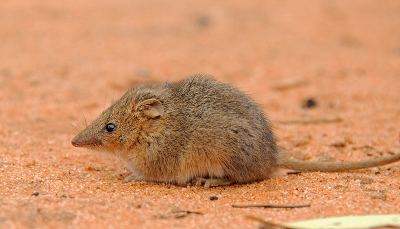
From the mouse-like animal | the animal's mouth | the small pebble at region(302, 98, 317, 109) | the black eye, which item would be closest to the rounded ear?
the mouse-like animal

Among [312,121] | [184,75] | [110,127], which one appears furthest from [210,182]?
[184,75]

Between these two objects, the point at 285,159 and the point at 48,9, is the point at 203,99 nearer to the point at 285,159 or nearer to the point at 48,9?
the point at 285,159

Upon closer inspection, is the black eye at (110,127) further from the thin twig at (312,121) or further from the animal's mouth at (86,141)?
the thin twig at (312,121)

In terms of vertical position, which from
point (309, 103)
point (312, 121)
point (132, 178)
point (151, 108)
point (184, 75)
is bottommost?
point (132, 178)

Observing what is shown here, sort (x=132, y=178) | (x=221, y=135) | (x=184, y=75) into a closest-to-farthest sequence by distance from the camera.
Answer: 1. (x=221, y=135)
2. (x=132, y=178)
3. (x=184, y=75)

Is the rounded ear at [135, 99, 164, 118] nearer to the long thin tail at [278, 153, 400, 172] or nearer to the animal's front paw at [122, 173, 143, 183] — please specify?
the animal's front paw at [122, 173, 143, 183]

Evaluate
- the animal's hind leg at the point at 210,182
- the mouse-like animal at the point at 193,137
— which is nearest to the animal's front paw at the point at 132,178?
the mouse-like animal at the point at 193,137

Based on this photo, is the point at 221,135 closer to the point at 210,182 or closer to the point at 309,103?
the point at 210,182
